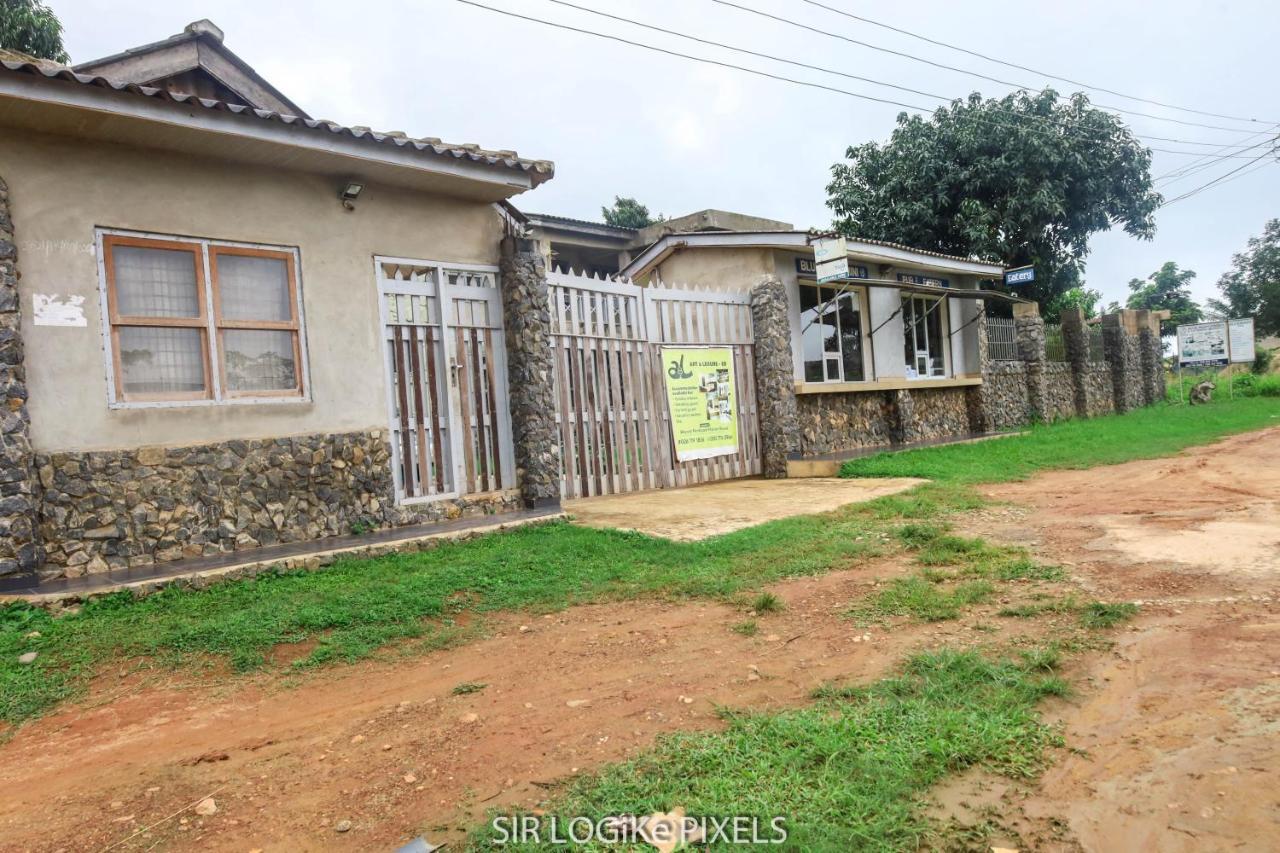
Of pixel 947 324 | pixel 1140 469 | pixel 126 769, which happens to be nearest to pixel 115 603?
pixel 126 769

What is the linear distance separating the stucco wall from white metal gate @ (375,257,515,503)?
166 millimetres

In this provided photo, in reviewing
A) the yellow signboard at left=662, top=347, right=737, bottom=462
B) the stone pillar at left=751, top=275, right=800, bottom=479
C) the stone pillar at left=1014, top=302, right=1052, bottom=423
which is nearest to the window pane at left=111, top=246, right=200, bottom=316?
the yellow signboard at left=662, top=347, right=737, bottom=462

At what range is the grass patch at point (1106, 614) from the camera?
3720 mm

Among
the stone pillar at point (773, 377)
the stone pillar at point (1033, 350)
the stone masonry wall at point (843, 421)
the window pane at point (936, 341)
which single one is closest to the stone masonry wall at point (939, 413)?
the window pane at point (936, 341)

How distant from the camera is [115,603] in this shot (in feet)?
16.2

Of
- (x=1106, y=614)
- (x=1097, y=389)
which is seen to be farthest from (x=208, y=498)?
(x=1097, y=389)

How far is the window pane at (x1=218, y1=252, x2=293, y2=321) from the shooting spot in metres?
6.26

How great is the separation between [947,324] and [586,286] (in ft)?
35.2

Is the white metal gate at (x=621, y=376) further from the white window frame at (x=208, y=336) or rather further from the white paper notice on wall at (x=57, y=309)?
the white paper notice on wall at (x=57, y=309)

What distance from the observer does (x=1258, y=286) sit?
37375 mm

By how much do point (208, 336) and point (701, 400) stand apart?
6054 mm

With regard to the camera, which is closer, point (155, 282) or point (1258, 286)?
point (155, 282)

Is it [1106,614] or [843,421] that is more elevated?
[843,421]

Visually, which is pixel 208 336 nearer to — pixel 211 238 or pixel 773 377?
pixel 211 238
